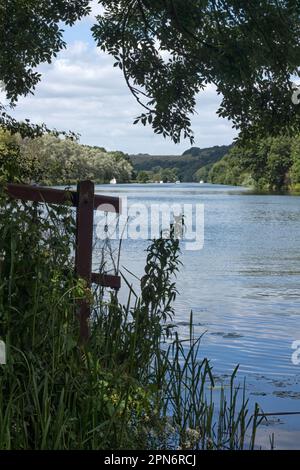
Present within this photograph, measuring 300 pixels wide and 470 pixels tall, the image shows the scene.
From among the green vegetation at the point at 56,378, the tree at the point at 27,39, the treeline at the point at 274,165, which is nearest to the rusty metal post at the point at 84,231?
the green vegetation at the point at 56,378

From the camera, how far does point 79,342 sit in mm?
6828

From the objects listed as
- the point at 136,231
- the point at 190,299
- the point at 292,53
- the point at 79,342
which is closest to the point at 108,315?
the point at 79,342

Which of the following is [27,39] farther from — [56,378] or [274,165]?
[274,165]

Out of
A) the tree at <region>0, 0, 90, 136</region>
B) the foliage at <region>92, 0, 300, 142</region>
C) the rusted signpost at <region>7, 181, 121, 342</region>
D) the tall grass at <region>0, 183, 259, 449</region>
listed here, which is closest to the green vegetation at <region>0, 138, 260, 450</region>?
the tall grass at <region>0, 183, 259, 449</region>

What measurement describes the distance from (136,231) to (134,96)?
31.7 metres

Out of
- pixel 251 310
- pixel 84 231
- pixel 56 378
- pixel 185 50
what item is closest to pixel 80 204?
pixel 84 231

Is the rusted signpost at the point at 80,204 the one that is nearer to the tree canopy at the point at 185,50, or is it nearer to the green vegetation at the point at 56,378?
the green vegetation at the point at 56,378

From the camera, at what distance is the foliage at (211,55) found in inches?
353

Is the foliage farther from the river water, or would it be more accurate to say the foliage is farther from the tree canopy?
the river water

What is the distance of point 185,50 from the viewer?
10.5 m

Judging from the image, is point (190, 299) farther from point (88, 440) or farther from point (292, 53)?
point (88, 440)

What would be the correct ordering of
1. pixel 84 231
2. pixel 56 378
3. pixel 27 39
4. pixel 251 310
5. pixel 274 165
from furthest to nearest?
pixel 274 165 → pixel 251 310 → pixel 27 39 → pixel 84 231 → pixel 56 378

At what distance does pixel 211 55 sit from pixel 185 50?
1311 mm

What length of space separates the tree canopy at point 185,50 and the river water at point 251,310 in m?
2.54
